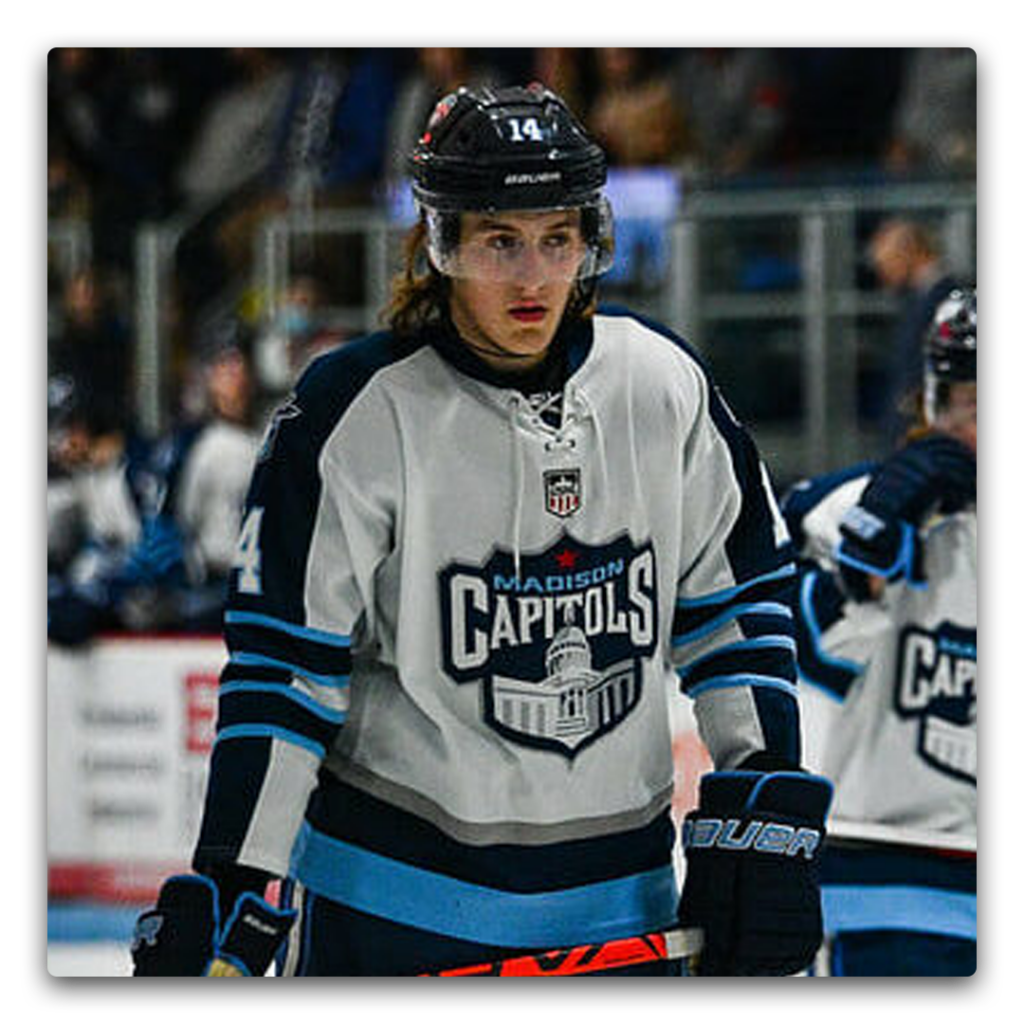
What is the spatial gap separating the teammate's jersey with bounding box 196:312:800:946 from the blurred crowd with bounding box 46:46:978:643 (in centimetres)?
348

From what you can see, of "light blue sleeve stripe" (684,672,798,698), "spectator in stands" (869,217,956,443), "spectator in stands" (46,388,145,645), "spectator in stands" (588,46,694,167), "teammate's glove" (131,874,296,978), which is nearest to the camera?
"teammate's glove" (131,874,296,978)

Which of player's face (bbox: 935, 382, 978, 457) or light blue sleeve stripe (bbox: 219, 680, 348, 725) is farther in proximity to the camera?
player's face (bbox: 935, 382, 978, 457)

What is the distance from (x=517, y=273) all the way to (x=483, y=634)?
0.32 metres

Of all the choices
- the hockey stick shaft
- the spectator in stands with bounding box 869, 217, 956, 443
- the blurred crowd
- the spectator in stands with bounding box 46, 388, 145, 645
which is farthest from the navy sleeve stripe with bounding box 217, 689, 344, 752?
the spectator in stands with bounding box 46, 388, 145, 645

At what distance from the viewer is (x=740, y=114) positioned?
250 inches

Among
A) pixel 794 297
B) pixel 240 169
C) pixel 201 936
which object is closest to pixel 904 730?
pixel 201 936

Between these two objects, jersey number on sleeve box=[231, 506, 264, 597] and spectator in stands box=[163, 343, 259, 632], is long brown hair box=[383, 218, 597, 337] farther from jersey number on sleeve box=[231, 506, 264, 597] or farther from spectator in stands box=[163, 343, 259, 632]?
spectator in stands box=[163, 343, 259, 632]

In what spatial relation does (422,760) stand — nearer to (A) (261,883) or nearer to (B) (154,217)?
Answer: (A) (261,883)

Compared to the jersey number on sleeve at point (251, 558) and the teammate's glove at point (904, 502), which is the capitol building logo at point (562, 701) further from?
the teammate's glove at point (904, 502)

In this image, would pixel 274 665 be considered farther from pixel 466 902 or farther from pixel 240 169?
pixel 240 169

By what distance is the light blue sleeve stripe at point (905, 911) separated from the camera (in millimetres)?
2703

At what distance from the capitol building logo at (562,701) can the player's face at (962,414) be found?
0.90 metres

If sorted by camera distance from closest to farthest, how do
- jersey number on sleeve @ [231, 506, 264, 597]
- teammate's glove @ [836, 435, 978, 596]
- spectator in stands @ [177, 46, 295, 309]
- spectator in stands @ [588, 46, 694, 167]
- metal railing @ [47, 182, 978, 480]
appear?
jersey number on sleeve @ [231, 506, 264, 597] < teammate's glove @ [836, 435, 978, 596] < metal railing @ [47, 182, 978, 480] < spectator in stands @ [588, 46, 694, 167] < spectator in stands @ [177, 46, 295, 309]

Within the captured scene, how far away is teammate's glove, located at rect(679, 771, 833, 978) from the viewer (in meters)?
1.99
